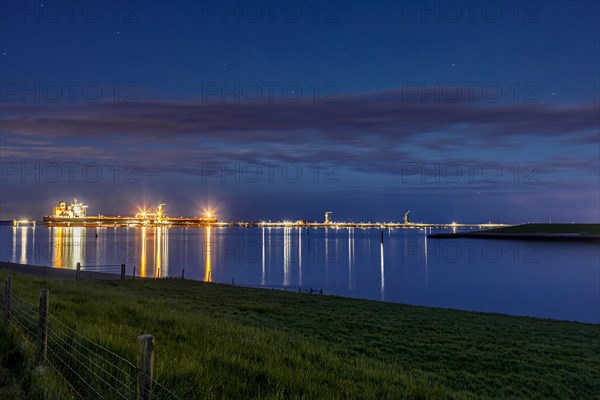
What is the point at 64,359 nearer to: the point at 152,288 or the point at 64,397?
the point at 64,397

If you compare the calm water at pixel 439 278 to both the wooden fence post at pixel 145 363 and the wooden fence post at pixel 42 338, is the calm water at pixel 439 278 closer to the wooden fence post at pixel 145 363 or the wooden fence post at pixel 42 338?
the wooden fence post at pixel 42 338

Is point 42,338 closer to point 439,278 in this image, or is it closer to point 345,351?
point 345,351

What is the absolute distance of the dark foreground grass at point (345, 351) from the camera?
833 cm

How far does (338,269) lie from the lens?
79.6 m

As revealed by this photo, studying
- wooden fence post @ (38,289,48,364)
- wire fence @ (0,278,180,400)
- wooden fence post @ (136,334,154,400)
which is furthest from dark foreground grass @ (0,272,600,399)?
wooden fence post @ (136,334,154,400)

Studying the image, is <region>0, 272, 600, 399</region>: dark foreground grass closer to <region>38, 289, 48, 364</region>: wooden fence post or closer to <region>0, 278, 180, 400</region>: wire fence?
<region>0, 278, 180, 400</region>: wire fence

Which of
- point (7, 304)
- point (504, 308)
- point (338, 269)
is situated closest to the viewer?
point (7, 304)

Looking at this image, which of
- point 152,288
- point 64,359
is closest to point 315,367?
point 64,359

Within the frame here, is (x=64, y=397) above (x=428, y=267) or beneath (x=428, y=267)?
above

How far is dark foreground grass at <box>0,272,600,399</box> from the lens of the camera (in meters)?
8.33

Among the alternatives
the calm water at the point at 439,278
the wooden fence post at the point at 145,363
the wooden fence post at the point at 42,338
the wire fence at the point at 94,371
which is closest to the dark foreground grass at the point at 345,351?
the wire fence at the point at 94,371

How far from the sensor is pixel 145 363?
480 cm

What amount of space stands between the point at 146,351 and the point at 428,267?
84.5 metres

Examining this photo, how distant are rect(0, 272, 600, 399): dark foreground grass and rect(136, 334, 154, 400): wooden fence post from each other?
2.14 m
